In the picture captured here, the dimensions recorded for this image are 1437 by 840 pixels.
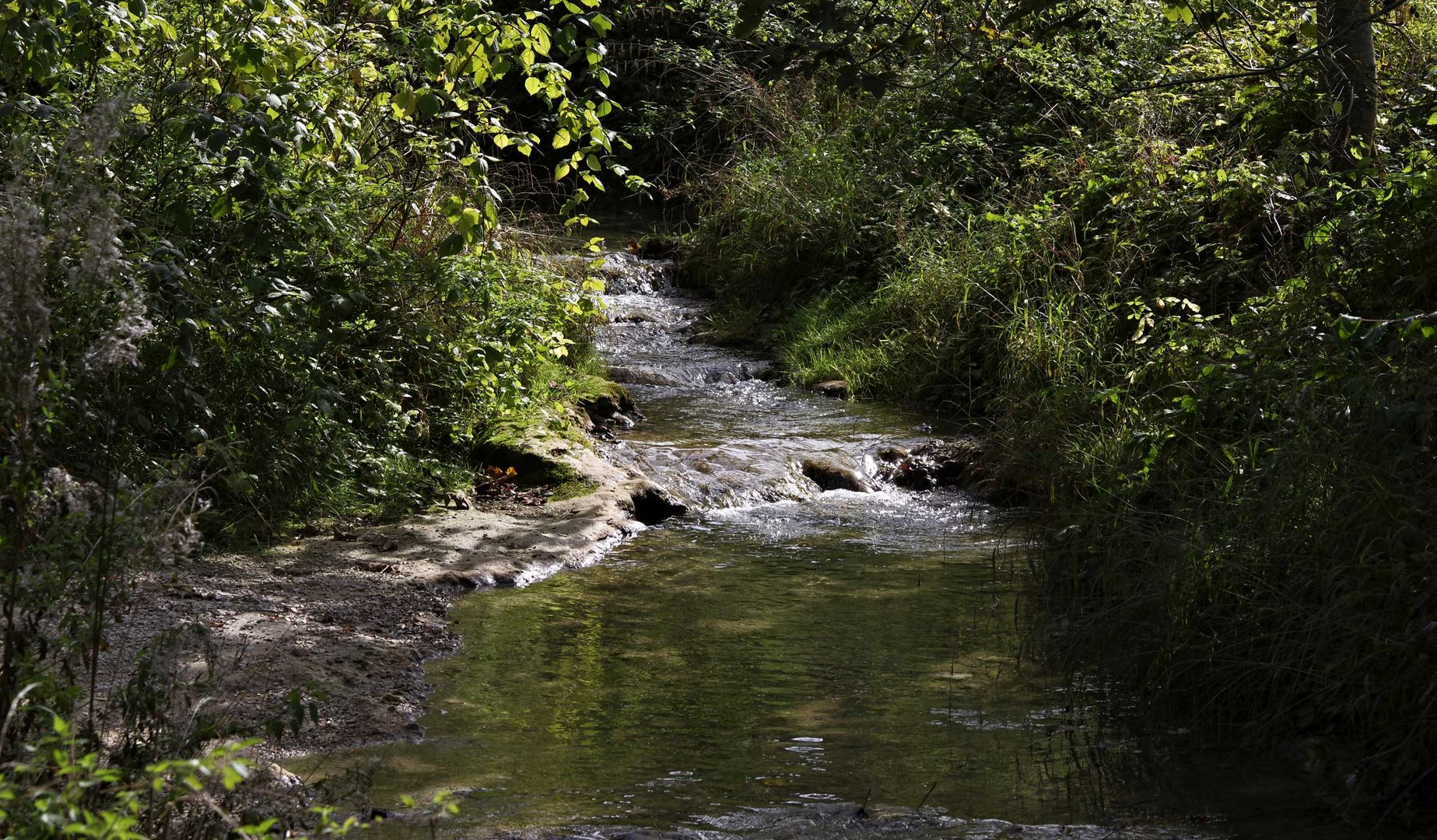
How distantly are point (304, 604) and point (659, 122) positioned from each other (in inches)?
534

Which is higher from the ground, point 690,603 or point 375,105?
point 375,105

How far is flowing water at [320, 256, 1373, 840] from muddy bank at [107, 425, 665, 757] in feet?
0.60

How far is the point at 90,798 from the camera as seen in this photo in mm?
2809

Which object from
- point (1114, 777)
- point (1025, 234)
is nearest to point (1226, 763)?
point (1114, 777)

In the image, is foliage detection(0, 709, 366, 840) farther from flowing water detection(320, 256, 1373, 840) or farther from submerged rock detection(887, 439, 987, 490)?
submerged rock detection(887, 439, 987, 490)

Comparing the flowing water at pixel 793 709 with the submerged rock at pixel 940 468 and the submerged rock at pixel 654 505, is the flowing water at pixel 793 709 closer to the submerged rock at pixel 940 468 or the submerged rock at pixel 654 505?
the submerged rock at pixel 654 505

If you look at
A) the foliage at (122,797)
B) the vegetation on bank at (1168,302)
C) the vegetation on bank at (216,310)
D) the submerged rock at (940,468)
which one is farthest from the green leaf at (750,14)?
the submerged rock at (940,468)

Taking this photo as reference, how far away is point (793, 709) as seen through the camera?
5.04 meters

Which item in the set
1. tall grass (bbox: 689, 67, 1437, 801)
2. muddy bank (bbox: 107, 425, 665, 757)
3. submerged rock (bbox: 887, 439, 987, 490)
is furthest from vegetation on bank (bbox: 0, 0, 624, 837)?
tall grass (bbox: 689, 67, 1437, 801)

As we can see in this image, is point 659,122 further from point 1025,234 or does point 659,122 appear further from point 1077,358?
point 1077,358

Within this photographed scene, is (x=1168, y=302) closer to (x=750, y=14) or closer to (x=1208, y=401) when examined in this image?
(x=1208, y=401)

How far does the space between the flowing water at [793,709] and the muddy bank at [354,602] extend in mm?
183

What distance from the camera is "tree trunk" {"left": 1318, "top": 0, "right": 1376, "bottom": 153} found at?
660cm

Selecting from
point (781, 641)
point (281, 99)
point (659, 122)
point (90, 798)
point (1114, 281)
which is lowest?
point (781, 641)
